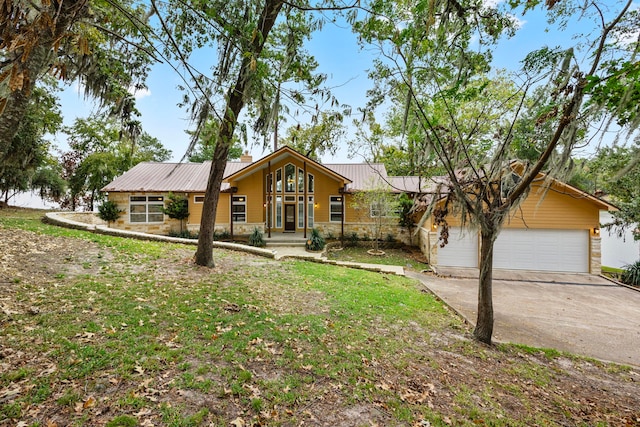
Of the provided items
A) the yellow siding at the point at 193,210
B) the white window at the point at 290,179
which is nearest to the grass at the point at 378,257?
the white window at the point at 290,179

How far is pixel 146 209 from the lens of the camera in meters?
15.0

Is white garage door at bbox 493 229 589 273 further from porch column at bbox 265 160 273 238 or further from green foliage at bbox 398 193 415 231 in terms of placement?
porch column at bbox 265 160 273 238

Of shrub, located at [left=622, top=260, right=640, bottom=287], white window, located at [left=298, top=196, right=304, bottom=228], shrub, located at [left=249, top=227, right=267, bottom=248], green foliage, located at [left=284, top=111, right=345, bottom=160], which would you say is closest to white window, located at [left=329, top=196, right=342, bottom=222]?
white window, located at [left=298, top=196, right=304, bottom=228]

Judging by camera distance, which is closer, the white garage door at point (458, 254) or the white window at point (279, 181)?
the white garage door at point (458, 254)

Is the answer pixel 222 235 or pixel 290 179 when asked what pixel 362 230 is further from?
pixel 222 235

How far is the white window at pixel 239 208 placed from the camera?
1548 cm

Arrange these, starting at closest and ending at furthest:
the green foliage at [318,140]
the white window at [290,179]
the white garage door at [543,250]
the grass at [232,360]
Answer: the grass at [232,360] < the white garage door at [543,250] < the white window at [290,179] < the green foliage at [318,140]

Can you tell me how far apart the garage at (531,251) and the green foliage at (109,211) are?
54.6 ft

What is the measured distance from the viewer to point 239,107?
6.10 meters

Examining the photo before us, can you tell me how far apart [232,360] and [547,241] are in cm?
1354

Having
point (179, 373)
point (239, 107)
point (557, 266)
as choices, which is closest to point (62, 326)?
point (179, 373)

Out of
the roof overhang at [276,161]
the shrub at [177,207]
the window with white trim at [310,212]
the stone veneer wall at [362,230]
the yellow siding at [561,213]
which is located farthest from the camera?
the window with white trim at [310,212]

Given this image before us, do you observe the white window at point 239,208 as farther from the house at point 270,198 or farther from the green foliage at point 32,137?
the green foliage at point 32,137

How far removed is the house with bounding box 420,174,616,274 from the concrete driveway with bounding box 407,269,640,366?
21.1 inches
